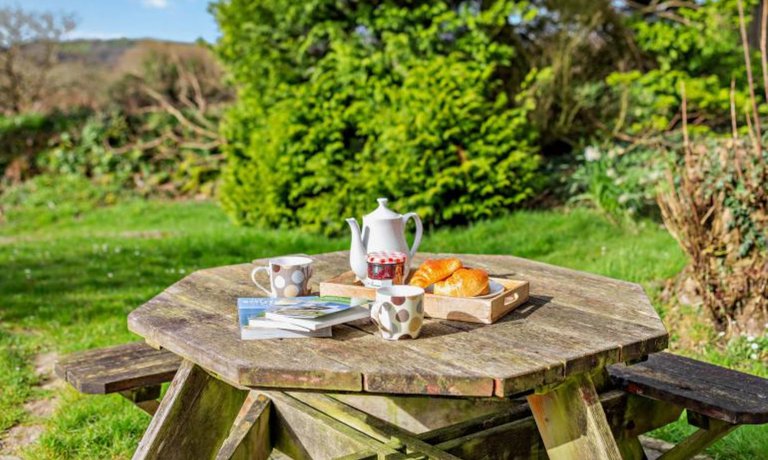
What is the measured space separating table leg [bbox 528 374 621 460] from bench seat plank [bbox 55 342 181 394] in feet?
4.58

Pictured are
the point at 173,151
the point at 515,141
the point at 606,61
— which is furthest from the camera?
the point at 173,151

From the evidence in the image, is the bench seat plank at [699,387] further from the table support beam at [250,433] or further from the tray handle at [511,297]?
the table support beam at [250,433]

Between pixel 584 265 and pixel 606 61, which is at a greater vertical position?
pixel 606 61

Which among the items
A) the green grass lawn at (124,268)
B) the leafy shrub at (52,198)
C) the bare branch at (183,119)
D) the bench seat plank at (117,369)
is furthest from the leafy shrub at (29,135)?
the bench seat plank at (117,369)

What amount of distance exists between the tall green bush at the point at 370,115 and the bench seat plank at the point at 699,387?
465 cm

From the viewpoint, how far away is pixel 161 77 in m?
13.4

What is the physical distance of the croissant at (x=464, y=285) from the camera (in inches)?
90.9

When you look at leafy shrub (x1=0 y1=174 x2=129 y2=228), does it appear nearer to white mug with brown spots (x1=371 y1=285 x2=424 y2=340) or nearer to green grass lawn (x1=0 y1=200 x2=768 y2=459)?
green grass lawn (x1=0 y1=200 x2=768 y2=459)

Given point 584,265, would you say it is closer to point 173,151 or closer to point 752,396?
point 752,396

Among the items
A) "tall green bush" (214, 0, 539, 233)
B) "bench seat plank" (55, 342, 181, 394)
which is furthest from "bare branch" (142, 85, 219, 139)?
"bench seat plank" (55, 342, 181, 394)

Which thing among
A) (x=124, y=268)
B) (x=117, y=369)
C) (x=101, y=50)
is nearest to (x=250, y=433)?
(x=117, y=369)

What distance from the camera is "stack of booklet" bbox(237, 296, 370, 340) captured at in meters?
2.11

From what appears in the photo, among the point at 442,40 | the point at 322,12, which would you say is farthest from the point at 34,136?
the point at 442,40

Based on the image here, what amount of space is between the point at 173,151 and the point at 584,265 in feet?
26.1
